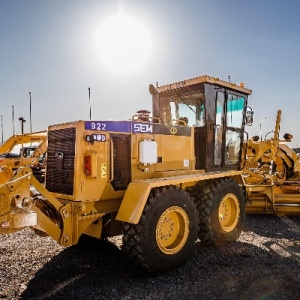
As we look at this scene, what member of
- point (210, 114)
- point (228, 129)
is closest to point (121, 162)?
point (210, 114)

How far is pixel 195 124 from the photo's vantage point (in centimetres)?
631

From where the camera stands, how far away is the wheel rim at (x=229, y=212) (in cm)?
603

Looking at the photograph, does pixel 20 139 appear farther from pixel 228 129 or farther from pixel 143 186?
pixel 228 129

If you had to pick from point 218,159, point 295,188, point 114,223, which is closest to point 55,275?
point 114,223

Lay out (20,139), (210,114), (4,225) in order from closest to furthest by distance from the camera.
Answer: (4,225) < (210,114) < (20,139)

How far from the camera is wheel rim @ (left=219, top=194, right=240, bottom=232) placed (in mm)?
6031

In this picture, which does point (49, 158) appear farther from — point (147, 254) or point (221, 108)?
point (221, 108)

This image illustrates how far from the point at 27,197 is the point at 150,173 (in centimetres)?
200

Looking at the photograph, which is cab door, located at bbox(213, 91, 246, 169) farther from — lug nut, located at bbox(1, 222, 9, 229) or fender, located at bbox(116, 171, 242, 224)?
lug nut, located at bbox(1, 222, 9, 229)

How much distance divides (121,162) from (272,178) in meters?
5.16

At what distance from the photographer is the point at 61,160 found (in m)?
4.83

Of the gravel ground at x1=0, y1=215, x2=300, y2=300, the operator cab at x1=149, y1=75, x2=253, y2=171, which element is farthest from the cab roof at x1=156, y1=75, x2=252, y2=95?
the gravel ground at x1=0, y1=215, x2=300, y2=300

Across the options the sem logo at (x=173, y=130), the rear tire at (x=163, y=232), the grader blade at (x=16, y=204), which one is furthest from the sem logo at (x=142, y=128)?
the grader blade at (x=16, y=204)

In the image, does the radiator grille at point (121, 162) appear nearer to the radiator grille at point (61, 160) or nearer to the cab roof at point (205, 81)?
the radiator grille at point (61, 160)
